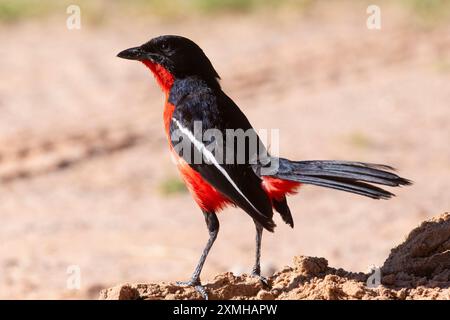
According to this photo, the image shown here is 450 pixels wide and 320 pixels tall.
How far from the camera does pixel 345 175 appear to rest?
17.2 ft

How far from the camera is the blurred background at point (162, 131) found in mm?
8883

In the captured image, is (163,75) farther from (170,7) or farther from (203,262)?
(170,7)

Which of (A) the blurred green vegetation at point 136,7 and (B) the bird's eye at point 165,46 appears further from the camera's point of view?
(A) the blurred green vegetation at point 136,7

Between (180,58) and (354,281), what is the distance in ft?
5.18

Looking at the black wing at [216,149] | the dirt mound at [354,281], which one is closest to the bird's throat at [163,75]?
the black wing at [216,149]

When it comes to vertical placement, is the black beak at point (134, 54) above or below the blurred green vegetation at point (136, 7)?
below

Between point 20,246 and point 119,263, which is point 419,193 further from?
point 20,246

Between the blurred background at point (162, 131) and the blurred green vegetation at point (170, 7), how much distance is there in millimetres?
28

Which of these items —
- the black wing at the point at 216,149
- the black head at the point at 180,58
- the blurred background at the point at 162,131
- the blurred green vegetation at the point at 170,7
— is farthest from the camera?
the blurred green vegetation at the point at 170,7

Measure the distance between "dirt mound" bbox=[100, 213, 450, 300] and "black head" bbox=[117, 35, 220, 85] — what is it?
1.16m

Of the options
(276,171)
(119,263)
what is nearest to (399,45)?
(119,263)

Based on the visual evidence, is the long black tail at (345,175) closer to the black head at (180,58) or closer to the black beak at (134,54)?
the black head at (180,58)

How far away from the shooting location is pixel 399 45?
1484cm

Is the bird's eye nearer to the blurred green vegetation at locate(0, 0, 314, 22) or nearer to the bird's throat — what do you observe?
the bird's throat
